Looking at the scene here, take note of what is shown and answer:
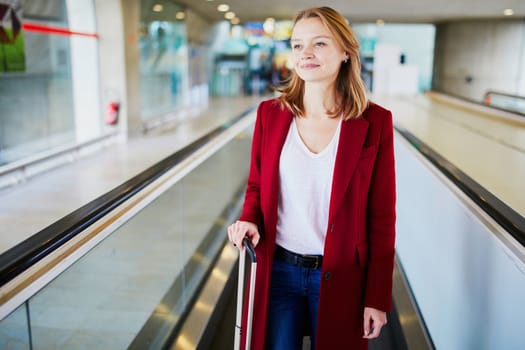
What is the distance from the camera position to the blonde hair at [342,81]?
6.55 ft

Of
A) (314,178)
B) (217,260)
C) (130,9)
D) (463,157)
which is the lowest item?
(217,260)

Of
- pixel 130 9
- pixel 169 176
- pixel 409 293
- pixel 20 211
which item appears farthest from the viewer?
pixel 130 9

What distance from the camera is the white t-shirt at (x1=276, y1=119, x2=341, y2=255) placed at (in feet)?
6.69

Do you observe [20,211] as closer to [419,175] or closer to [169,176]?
[169,176]

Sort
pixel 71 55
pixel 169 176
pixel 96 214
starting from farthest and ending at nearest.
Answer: pixel 71 55, pixel 169 176, pixel 96 214

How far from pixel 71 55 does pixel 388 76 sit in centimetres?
1405

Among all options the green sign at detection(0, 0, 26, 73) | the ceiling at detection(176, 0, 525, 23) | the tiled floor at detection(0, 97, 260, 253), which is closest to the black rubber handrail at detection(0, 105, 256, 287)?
the tiled floor at detection(0, 97, 260, 253)

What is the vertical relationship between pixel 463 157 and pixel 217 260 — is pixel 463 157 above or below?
above

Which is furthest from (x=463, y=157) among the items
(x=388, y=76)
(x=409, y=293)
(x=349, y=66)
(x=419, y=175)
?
(x=388, y=76)

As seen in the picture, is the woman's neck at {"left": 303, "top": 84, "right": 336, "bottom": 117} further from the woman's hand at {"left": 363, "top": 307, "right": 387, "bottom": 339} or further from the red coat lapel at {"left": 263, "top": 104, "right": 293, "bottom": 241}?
the woman's hand at {"left": 363, "top": 307, "right": 387, "bottom": 339}

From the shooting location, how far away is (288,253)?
212cm

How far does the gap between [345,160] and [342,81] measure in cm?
38

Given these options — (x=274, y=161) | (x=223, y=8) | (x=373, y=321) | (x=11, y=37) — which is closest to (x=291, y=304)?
(x=373, y=321)

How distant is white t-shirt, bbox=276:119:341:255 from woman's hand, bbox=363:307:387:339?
0.30 m
